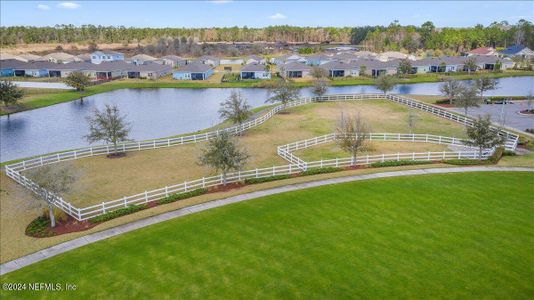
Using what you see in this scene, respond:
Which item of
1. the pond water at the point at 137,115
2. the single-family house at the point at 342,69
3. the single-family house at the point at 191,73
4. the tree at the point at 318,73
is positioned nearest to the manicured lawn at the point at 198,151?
the pond water at the point at 137,115

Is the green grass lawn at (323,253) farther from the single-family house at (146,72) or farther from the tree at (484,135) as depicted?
the single-family house at (146,72)

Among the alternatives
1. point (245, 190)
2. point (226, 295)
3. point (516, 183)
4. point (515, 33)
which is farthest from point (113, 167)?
point (515, 33)

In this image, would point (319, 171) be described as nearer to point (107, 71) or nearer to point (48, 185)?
point (48, 185)

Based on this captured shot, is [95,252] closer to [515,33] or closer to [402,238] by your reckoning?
[402,238]

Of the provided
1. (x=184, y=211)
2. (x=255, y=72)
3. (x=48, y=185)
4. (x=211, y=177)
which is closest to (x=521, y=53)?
(x=255, y=72)

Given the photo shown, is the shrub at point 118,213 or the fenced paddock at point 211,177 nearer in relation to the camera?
the shrub at point 118,213

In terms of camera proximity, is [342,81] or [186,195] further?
[342,81]

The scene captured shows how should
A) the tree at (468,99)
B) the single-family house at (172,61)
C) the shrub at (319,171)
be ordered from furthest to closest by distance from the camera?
the single-family house at (172,61), the tree at (468,99), the shrub at (319,171)
